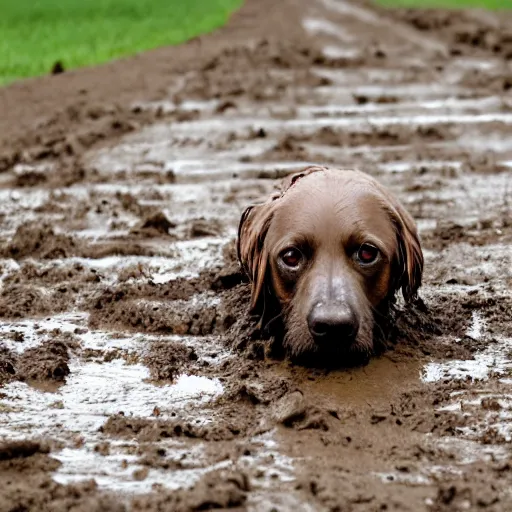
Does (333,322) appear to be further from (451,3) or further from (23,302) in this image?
(451,3)

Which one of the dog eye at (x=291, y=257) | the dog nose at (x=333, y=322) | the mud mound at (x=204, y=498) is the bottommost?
the mud mound at (x=204, y=498)

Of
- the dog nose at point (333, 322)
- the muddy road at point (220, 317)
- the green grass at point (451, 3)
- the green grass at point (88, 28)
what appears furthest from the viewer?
the green grass at point (451, 3)

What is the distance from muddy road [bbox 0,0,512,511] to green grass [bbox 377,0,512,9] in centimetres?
1270

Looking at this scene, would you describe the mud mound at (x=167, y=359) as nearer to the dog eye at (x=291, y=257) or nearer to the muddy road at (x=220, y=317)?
the muddy road at (x=220, y=317)

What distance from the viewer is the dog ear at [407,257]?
17.4ft

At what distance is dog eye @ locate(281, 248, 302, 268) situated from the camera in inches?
200

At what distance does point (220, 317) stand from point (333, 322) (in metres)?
1.13

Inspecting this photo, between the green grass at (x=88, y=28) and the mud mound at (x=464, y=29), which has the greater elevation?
Answer: the mud mound at (x=464, y=29)

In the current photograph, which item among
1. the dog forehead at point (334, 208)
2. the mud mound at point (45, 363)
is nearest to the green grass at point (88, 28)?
the mud mound at point (45, 363)

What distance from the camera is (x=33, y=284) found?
630 cm

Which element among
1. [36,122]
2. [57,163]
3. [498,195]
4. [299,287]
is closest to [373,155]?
[498,195]

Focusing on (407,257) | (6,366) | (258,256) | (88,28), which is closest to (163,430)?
(6,366)

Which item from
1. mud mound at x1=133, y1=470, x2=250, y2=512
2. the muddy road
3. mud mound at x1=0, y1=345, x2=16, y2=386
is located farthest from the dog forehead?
mud mound at x1=133, y1=470, x2=250, y2=512

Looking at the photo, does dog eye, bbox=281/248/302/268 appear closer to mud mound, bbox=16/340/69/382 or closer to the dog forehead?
the dog forehead
